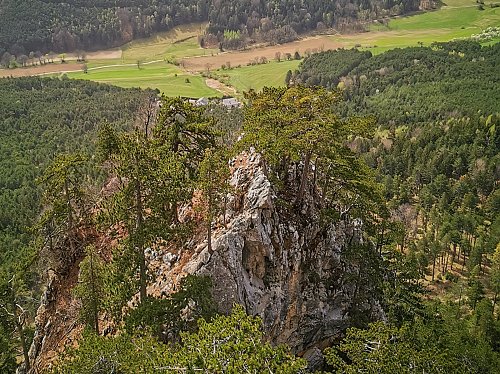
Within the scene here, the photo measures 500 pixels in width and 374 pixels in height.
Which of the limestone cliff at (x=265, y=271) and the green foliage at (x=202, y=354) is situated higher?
the green foliage at (x=202, y=354)

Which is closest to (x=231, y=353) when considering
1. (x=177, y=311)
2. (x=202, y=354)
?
(x=202, y=354)

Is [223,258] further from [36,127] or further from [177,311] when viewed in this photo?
[36,127]

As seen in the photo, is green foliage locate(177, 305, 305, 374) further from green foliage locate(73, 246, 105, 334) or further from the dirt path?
the dirt path

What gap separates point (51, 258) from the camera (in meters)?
35.5

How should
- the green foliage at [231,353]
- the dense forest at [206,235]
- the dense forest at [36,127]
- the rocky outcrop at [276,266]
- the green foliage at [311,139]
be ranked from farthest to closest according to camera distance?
1. the dense forest at [36,127]
2. the rocky outcrop at [276,266]
3. the green foliage at [311,139]
4. the dense forest at [206,235]
5. the green foliage at [231,353]

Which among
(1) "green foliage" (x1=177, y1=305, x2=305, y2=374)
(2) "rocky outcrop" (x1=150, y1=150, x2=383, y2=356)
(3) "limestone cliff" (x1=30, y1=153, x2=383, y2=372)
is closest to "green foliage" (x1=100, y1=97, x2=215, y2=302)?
(3) "limestone cliff" (x1=30, y1=153, x2=383, y2=372)

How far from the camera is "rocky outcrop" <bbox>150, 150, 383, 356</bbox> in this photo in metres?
31.0

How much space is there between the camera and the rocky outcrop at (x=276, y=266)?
31.0 m

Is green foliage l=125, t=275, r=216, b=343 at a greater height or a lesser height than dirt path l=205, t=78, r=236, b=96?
greater

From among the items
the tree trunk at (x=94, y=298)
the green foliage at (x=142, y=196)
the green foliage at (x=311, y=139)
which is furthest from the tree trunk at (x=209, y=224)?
the tree trunk at (x=94, y=298)

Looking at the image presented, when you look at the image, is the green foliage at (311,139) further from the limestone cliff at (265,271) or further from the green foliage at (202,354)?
the green foliage at (202,354)

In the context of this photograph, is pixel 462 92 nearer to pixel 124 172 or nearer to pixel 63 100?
pixel 63 100

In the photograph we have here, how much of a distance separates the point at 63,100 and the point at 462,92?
468 feet

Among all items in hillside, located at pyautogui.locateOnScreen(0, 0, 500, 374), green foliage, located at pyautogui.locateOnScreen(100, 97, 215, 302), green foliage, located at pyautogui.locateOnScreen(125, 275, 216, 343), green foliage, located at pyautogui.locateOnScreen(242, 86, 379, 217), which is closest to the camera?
hillside, located at pyautogui.locateOnScreen(0, 0, 500, 374)
